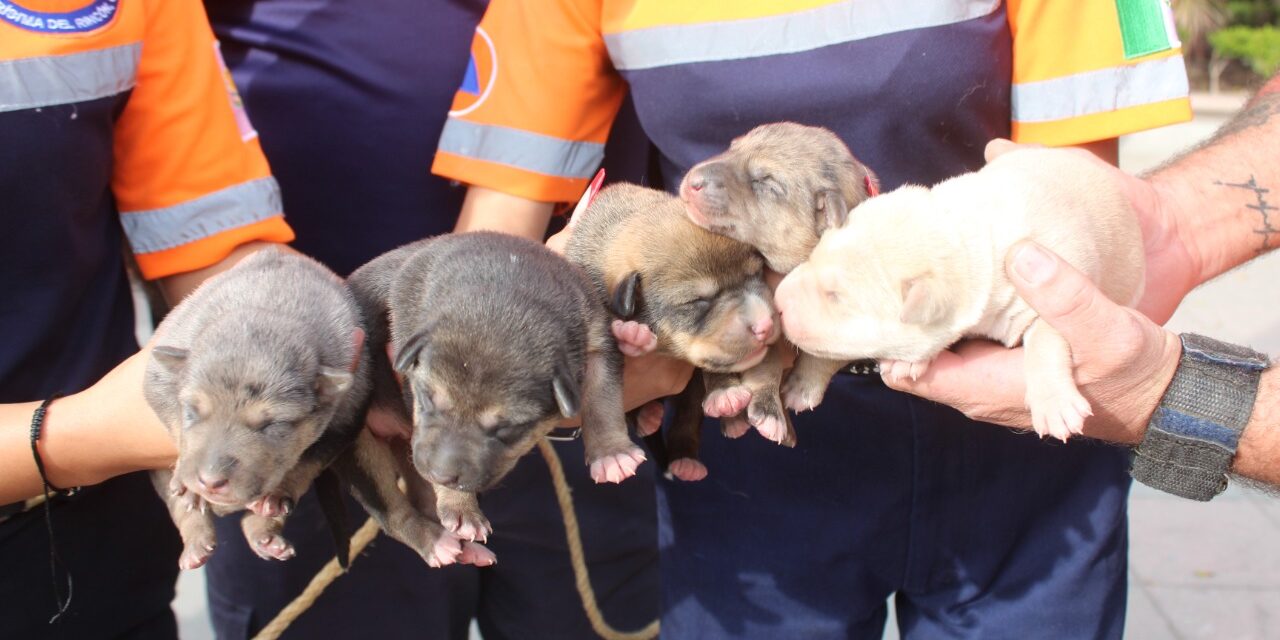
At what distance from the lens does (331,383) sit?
2.82 metres

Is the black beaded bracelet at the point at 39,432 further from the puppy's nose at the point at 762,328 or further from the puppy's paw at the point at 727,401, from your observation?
the puppy's nose at the point at 762,328

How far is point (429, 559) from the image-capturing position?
3.13 metres

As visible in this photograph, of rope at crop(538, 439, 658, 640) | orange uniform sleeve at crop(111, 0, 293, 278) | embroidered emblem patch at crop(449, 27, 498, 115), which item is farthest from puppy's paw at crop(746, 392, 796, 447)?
orange uniform sleeve at crop(111, 0, 293, 278)

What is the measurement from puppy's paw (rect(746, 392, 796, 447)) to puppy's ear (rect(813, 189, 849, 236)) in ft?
1.73

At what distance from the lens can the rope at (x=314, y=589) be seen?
4.00m

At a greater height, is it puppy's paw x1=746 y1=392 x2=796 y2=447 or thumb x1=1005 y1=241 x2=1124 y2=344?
thumb x1=1005 y1=241 x2=1124 y2=344

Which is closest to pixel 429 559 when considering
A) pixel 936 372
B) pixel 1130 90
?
pixel 936 372

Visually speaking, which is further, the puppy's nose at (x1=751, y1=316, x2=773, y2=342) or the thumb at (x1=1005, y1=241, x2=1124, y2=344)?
the puppy's nose at (x1=751, y1=316, x2=773, y2=342)

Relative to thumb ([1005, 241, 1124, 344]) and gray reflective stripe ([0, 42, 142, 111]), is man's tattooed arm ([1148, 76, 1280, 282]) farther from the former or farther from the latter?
gray reflective stripe ([0, 42, 142, 111])

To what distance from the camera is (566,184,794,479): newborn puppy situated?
3.11 metres

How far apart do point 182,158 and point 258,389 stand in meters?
1.15

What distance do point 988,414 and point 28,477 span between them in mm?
2789

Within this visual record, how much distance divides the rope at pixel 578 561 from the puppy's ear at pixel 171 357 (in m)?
1.49

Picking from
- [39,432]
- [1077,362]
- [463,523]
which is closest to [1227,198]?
[1077,362]
